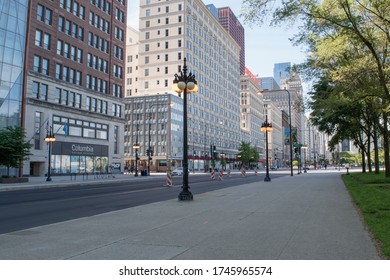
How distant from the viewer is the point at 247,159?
398 feet

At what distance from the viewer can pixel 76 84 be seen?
54.2 meters

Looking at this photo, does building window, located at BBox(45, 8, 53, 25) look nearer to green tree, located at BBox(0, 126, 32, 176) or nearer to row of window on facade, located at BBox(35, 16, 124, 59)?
row of window on facade, located at BBox(35, 16, 124, 59)

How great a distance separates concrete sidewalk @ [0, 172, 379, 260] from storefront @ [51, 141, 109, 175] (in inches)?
1651

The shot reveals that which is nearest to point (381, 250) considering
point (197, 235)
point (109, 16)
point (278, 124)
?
point (197, 235)

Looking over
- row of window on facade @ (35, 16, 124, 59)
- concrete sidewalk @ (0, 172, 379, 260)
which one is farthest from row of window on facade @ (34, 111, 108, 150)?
concrete sidewalk @ (0, 172, 379, 260)

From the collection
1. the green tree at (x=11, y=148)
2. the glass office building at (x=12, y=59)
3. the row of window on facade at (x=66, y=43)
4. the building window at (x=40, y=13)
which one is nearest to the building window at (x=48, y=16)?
the building window at (x=40, y=13)

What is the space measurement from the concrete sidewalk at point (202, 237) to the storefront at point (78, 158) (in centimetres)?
4193

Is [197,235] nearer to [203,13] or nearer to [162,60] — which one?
[162,60]

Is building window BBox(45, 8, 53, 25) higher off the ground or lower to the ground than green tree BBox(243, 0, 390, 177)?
higher

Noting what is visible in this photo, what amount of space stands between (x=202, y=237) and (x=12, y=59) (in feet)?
145

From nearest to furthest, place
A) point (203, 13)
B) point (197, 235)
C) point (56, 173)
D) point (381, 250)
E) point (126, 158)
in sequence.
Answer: point (381, 250) → point (197, 235) → point (56, 173) → point (126, 158) → point (203, 13)

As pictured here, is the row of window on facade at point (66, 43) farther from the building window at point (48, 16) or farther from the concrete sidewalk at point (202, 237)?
the concrete sidewalk at point (202, 237)

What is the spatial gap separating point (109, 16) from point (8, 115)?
2877 centimetres

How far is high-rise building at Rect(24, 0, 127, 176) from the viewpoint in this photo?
47156 millimetres
